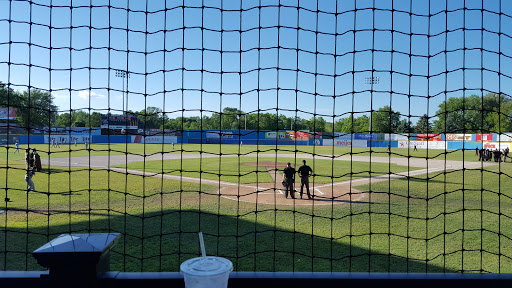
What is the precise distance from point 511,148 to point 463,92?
3919cm

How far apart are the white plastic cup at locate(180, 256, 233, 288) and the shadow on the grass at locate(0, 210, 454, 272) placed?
2048 millimetres

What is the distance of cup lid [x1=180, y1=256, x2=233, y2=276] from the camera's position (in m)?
1.85

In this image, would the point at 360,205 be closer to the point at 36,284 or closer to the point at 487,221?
the point at 487,221

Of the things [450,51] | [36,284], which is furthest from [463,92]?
[36,284]

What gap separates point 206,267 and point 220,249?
4.03 meters

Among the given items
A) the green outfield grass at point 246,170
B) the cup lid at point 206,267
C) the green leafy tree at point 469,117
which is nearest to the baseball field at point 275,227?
the green leafy tree at point 469,117

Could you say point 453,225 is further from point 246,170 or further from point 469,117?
point 469,117

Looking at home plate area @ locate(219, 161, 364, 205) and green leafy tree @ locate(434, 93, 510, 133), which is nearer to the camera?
green leafy tree @ locate(434, 93, 510, 133)

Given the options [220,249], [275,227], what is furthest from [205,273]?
[220,249]

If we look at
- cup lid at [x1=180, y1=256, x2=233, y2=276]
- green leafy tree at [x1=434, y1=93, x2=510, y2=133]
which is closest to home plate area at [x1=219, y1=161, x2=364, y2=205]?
green leafy tree at [x1=434, y1=93, x2=510, y2=133]

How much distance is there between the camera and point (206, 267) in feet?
6.23

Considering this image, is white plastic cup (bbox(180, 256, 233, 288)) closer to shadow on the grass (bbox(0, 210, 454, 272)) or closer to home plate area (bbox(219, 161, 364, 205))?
shadow on the grass (bbox(0, 210, 454, 272))

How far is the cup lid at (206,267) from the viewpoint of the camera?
1.85 meters

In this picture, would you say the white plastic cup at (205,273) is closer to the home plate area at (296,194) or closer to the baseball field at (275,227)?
the baseball field at (275,227)
